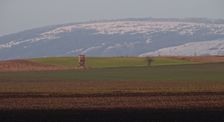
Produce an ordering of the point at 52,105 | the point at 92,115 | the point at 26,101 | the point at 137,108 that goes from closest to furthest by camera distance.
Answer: the point at 92,115 → the point at 137,108 → the point at 52,105 → the point at 26,101

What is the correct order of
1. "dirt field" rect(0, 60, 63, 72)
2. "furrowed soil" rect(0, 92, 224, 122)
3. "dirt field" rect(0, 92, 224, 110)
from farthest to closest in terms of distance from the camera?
1. "dirt field" rect(0, 60, 63, 72)
2. "dirt field" rect(0, 92, 224, 110)
3. "furrowed soil" rect(0, 92, 224, 122)

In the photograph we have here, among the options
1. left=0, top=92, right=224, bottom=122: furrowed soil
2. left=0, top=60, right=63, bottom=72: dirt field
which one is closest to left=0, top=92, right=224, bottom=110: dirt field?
left=0, top=92, right=224, bottom=122: furrowed soil

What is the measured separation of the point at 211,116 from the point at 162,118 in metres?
2.05

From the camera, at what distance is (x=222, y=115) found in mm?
24719

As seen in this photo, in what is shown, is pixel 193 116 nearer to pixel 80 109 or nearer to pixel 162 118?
pixel 162 118

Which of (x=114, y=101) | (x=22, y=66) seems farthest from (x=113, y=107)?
(x=22, y=66)

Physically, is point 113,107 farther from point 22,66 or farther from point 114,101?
point 22,66

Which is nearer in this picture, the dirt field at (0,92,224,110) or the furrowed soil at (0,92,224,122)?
the furrowed soil at (0,92,224,122)

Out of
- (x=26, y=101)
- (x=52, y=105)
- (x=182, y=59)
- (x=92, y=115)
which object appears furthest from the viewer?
(x=182, y=59)

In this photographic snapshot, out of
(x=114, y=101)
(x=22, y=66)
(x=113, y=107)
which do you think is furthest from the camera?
(x=22, y=66)

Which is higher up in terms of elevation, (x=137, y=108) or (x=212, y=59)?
(x=137, y=108)

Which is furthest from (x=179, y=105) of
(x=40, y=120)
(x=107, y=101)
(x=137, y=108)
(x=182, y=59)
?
(x=182, y=59)

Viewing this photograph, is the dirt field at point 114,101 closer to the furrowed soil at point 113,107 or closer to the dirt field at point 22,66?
the furrowed soil at point 113,107

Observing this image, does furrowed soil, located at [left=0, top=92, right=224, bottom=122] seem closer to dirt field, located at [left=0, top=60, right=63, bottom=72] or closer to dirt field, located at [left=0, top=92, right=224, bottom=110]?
dirt field, located at [left=0, top=92, right=224, bottom=110]
